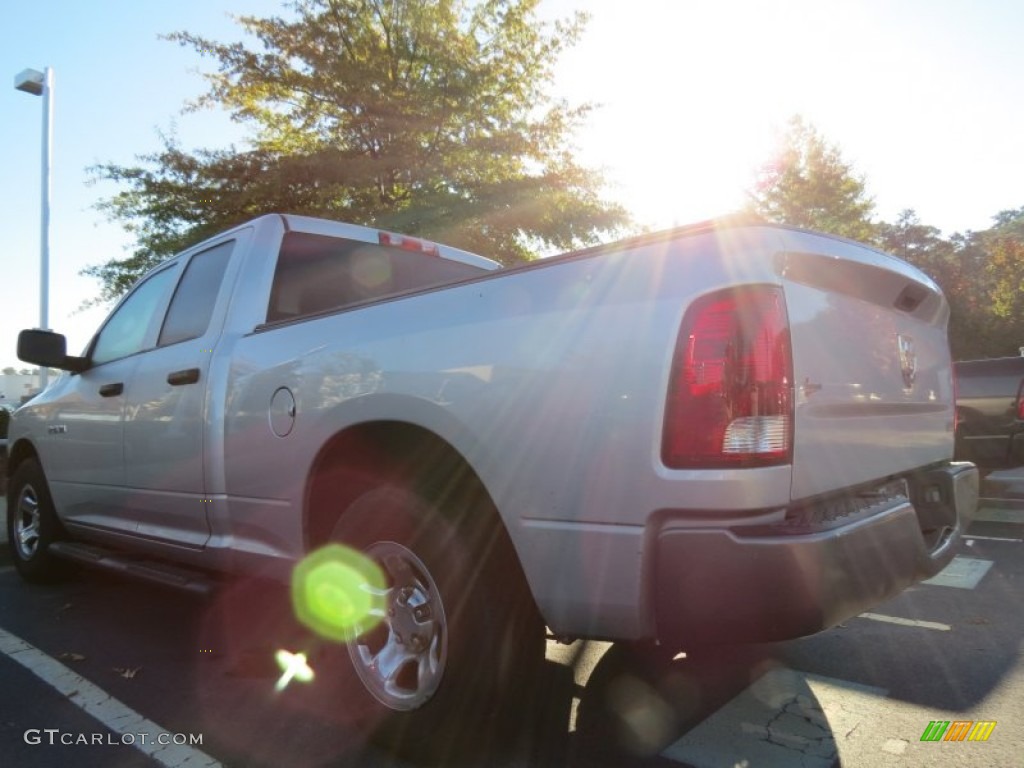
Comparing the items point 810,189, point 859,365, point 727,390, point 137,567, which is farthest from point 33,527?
point 810,189

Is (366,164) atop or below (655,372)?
atop

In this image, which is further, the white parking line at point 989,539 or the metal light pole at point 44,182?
the metal light pole at point 44,182

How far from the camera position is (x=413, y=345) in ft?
8.22

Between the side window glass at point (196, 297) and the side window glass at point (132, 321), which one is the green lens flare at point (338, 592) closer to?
the side window glass at point (196, 297)

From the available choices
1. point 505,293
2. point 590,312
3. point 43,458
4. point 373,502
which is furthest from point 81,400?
point 590,312

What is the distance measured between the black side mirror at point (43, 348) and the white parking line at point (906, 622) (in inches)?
184

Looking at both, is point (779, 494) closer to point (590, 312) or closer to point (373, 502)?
point (590, 312)

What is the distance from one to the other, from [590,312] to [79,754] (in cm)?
235

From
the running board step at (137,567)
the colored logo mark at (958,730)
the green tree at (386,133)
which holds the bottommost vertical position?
the colored logo mark at (958,730)

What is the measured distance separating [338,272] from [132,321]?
1520mm

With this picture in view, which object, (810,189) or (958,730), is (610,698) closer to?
(958,730)

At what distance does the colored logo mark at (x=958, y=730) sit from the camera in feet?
8.43

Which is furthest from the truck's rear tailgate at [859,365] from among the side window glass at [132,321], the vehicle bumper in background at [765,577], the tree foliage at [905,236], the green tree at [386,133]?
the tree foliage at [905,236]

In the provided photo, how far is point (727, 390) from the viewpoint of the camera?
1934 mm
